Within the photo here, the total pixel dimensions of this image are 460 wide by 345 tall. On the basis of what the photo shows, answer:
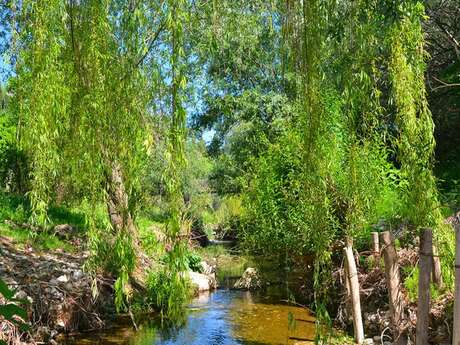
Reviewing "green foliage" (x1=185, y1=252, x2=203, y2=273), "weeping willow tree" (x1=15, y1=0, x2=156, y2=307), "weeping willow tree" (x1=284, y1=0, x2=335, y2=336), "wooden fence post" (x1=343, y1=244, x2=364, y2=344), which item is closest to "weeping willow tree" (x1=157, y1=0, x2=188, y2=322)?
"weeping willow tree" (x1=15, y1=0, x2=156, y2=307)

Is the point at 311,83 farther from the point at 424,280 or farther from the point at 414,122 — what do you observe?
the point at 424,280

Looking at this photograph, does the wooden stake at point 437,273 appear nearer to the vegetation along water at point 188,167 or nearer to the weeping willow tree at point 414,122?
the vegetation along water at point 188,167

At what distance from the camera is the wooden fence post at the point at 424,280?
438 centimetres

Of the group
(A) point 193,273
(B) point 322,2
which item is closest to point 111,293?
(A) point 193,273

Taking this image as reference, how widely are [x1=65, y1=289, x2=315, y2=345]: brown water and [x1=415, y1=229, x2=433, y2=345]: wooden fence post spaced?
8.45ft

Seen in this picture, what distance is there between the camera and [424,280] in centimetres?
445

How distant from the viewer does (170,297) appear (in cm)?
314

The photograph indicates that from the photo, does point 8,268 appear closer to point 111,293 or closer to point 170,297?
point 111,293

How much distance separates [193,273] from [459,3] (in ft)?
27.1

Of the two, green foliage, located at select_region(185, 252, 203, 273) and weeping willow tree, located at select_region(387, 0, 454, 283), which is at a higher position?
weeping willow tree, located at select_region(387, 0, 454, 283)

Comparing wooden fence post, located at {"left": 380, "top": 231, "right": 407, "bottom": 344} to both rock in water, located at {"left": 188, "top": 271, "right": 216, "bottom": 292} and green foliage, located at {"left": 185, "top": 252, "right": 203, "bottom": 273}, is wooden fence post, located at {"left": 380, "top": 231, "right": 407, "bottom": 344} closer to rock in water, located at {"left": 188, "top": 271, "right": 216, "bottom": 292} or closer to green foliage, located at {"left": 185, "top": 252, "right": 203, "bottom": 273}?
rock in water, located at {"left": 188, "top": 271, "right": 216, "bottom": 292}

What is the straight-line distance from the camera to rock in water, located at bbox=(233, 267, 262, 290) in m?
11.9

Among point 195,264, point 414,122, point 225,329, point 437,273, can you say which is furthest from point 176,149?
point 195,264

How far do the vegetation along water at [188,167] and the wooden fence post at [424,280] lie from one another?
1 cm
